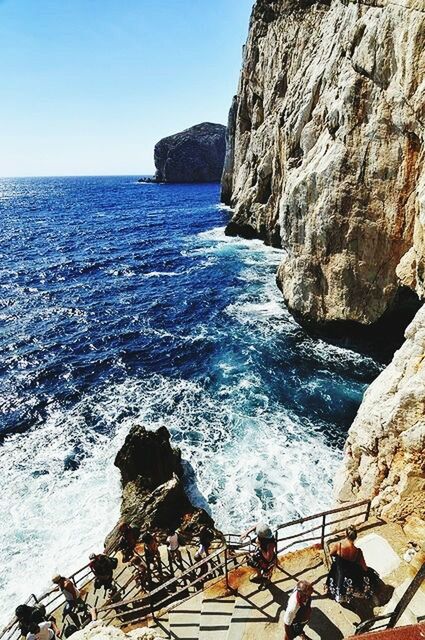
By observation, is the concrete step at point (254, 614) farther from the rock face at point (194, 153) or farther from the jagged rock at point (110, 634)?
the rock face at point (194, 153)

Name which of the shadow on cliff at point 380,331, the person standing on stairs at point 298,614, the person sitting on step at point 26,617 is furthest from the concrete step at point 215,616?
the shadow on cliff at point 380,331

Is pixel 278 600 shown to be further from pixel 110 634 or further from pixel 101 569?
pixel 101 569

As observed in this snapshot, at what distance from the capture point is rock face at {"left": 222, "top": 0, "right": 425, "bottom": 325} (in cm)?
A: 1877

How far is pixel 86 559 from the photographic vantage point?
14.9 metres

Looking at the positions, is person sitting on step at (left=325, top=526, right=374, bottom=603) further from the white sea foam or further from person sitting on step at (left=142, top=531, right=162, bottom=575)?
the white sea foam

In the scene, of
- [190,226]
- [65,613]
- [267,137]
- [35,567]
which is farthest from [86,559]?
[190,226]

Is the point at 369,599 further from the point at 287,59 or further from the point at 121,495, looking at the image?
the point at 287,59

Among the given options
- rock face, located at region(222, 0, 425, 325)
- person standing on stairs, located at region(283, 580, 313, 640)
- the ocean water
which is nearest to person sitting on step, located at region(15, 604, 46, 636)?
the ocean water

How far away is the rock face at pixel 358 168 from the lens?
18.8 m

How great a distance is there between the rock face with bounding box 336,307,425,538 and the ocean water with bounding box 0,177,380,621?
5269mm

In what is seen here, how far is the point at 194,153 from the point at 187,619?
173 metres

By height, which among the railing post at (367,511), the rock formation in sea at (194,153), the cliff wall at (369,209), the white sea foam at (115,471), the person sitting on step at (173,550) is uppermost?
the rock formation in sea at (194,153)

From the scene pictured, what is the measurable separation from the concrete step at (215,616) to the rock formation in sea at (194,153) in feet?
557

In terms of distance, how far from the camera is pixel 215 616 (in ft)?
26.9
